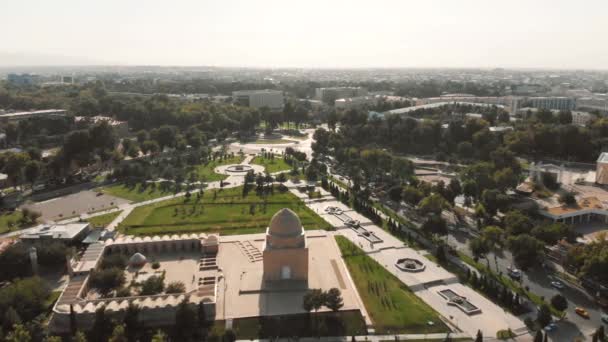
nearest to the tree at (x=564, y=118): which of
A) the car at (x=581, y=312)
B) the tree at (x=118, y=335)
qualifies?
the car at (x=581, y=312)

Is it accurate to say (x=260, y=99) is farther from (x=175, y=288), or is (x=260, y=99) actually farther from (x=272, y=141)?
(x=175, y=288)

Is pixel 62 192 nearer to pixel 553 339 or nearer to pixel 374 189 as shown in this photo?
pixel 374 189

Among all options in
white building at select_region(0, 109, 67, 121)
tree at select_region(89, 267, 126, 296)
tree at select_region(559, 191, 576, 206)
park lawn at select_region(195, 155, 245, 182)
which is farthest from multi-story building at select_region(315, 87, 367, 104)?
tree at select_region(89, 267, 126, 296)

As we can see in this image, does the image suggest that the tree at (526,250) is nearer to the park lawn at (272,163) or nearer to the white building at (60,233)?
the white building at (60,233)

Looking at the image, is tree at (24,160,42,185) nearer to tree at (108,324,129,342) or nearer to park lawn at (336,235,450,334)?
tree at (108,324,129,342)

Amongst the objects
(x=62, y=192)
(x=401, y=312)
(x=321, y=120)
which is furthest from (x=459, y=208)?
(x=321, y=120)
